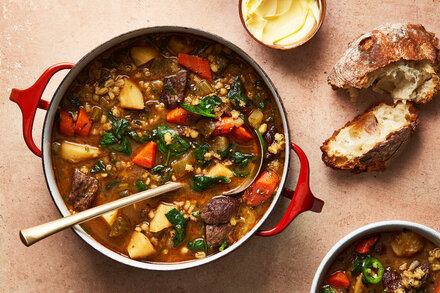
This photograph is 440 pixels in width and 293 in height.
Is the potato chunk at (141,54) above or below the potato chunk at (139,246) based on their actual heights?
above

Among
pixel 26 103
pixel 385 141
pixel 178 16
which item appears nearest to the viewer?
pixel 26 103

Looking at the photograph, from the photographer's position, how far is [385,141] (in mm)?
3273

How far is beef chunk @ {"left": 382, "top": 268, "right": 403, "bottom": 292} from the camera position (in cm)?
336

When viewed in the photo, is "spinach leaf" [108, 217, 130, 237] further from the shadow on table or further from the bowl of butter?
the bowl of butter

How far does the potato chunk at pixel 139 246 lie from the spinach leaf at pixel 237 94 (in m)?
1.08

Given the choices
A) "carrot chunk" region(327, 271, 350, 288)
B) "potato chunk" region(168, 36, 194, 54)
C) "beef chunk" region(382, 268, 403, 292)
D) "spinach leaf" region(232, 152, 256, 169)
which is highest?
"potato chunk" region(168, 36, 194, 54)

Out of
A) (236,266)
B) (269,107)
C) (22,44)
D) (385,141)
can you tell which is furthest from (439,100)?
(22,44)

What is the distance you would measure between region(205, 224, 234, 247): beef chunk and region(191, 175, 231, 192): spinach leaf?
266 millimetres

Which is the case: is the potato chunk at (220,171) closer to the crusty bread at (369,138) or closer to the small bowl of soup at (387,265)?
the crusty bread at (369,138)

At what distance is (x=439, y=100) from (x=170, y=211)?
207cm

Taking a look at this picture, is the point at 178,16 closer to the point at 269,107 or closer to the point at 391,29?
the point at 269,107

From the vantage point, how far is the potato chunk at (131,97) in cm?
326

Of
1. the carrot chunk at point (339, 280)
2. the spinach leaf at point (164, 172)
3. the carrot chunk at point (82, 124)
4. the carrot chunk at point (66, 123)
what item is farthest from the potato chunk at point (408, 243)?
the carrot chunk at point (66, 123)

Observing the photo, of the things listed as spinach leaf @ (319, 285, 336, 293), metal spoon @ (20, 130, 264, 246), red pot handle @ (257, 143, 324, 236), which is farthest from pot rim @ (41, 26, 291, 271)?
spinach leaf @ (319, 285, 336, 293)
